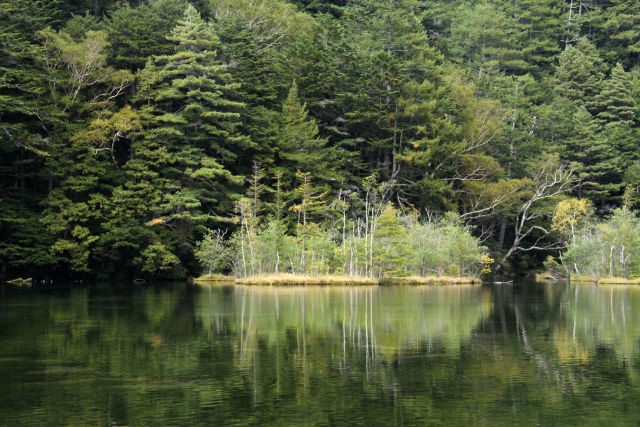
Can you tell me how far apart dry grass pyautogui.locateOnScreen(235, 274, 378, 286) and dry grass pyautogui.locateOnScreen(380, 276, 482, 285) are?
205cm

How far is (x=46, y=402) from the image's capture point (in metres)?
11.8

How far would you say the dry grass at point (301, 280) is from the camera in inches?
1718


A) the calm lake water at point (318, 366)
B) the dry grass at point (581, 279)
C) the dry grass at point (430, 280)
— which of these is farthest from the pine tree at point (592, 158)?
the calm lake water at point (318, 366)

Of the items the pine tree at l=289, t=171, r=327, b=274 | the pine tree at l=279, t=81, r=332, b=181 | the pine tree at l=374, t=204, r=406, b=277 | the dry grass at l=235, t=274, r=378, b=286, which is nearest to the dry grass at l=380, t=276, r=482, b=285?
the pine tree at l=374, t=204, r=406, b=277

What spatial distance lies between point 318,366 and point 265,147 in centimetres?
4122

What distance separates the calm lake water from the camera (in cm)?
1125

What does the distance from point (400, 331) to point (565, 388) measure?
25.9ft

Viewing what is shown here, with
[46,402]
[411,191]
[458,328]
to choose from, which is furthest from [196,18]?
[46,402]

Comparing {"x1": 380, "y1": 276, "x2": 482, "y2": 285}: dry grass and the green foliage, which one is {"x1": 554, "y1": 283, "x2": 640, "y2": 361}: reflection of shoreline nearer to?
{"x1": 380, "y1": 276, "x2": 482, "y2": 285}: dry grass

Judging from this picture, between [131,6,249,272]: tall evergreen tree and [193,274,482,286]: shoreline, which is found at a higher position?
[131,6,249,272]: tall evergreen tree

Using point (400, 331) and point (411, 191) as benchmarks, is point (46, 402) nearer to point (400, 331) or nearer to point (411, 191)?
point (400, 331)

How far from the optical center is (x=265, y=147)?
181ft

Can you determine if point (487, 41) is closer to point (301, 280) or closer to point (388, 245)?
point (388, 245)

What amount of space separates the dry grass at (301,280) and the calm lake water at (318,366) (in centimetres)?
1577
